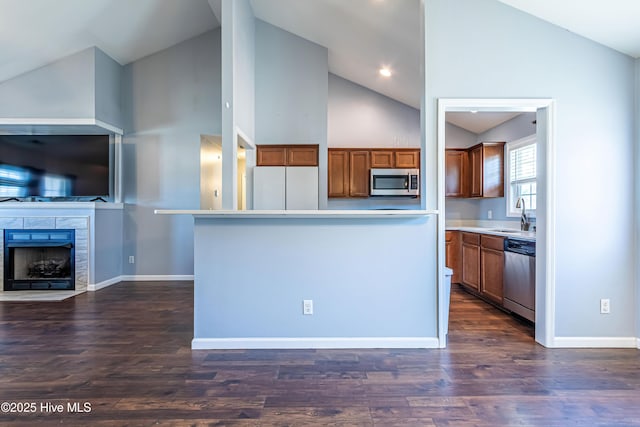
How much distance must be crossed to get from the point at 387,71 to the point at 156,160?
12.6ft

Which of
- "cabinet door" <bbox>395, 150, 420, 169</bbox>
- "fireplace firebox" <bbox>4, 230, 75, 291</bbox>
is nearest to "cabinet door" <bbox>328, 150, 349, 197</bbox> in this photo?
"cabinet door" <bbox>395, 150, 420, 169</bbox>

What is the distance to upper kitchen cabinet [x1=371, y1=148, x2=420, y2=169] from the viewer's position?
5262 millimetres

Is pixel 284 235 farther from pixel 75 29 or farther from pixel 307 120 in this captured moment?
pixel 75 29

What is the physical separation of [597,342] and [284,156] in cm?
401

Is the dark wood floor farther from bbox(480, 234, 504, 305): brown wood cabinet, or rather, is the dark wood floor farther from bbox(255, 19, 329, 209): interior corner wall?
bbox(255, 19, 329, 209): interior corner wall

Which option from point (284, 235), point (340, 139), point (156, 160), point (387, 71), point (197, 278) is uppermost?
point (387, 71)

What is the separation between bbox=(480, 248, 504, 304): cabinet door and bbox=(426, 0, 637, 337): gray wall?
0.89 m

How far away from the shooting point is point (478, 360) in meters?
2.34

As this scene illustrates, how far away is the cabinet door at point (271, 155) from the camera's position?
4738 mm

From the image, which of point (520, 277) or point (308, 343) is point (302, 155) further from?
point (520, 277)

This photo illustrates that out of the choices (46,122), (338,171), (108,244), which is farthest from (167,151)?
(338,171)

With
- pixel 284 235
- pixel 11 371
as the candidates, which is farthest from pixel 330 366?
pixel 11 371

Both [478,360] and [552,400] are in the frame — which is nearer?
[552,400]

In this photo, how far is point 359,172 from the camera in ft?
17.4
